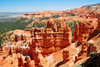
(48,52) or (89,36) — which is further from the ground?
(89,36)

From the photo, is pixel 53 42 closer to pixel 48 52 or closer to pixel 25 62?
pixel 48 52

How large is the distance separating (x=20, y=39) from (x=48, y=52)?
2649 cm

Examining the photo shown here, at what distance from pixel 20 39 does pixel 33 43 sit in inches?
993

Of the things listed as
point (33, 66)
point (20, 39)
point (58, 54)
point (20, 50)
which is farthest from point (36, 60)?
point (20, 39)

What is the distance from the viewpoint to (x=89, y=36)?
24.4 m

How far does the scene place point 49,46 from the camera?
25.3 meters

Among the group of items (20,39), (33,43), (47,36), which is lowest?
(20,39)

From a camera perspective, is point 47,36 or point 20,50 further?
point 20,50

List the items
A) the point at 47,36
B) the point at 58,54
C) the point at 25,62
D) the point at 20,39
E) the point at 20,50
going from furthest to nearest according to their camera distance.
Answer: the point at 20,39 → the point at 20,50 → the point at 47,36 → the point at 58,54 → the point at 25,62

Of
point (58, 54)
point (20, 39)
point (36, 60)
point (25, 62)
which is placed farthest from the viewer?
point (20, 39)

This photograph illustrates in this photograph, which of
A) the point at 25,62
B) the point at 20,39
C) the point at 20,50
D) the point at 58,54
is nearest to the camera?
the point at 25,62

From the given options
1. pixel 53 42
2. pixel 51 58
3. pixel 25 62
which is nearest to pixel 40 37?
pixel 53 42

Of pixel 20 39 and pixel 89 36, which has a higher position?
pixel 89 36

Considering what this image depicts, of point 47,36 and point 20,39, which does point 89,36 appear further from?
point 20,39
